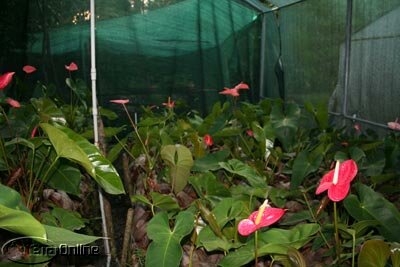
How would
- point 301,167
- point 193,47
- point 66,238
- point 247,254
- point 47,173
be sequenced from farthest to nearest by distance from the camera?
1. point 193,47
2. point 301,167
3. point 47,173
4. point 247,254
5. point 66,238

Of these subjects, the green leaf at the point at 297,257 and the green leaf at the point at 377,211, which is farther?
the green leaf at the point at 377,211

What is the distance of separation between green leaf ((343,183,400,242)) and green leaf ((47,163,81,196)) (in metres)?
1.01

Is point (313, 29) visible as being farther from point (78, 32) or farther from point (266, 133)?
point (78, 32)

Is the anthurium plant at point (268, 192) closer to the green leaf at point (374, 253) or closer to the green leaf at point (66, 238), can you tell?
the green leaf at point (374, 253)

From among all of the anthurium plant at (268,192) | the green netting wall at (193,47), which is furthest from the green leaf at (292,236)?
the green netting wall at (193,47)

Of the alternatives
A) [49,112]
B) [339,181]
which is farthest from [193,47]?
[339,181]

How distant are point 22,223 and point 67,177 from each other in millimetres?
1179

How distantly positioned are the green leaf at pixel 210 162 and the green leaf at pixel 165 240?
0.53m

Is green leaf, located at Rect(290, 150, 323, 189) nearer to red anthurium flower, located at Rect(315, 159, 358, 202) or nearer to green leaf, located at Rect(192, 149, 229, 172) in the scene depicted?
green leaf, located at Rect(192, 149, 229, 172)

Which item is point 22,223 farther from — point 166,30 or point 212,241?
point 166,30

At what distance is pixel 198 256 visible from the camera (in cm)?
145

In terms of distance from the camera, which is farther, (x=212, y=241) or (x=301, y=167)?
(x=301, y=167)

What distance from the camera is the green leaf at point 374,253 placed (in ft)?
2.91

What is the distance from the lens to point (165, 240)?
3.79ft
